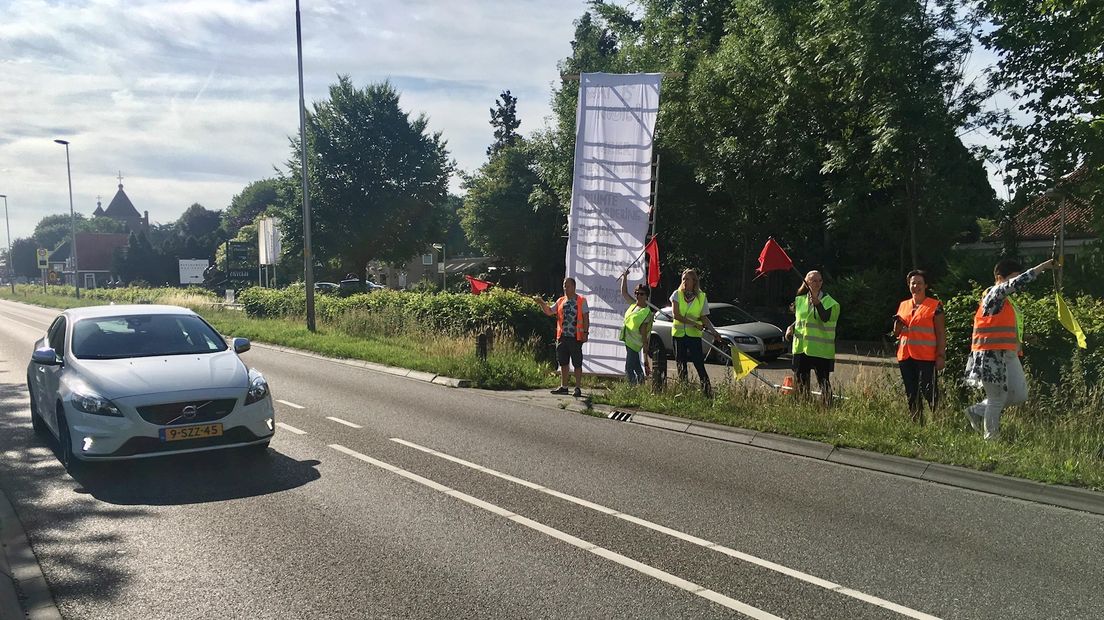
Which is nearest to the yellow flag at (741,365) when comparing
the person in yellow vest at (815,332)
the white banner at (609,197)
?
the person in yellow vest at (815,332)

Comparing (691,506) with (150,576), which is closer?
(150,576)

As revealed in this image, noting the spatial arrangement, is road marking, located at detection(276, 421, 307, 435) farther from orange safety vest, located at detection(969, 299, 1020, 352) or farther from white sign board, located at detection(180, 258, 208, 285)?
white sign board, located at detection(180, 258, 208, 285)

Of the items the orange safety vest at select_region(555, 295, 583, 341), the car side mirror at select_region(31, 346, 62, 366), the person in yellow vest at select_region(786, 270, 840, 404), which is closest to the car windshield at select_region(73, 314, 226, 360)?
the car side mirror at select_region(31, 346, 62, 366)

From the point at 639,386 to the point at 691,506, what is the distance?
5.37 m

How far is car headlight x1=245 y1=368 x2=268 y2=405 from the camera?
25.9 ft

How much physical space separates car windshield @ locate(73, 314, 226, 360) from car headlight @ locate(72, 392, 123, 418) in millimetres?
934

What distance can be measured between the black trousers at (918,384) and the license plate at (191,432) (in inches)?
278

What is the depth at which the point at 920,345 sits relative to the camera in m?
9.05

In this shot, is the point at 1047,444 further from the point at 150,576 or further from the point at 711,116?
the point at 711,116

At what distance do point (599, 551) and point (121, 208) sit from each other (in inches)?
7168

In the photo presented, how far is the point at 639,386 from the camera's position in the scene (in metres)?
12.0

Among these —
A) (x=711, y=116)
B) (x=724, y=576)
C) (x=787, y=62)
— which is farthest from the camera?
(x=711, y=116)

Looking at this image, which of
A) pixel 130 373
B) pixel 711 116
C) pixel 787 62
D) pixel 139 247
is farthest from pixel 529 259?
pixel 139 247

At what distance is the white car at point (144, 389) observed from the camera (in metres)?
7.32
